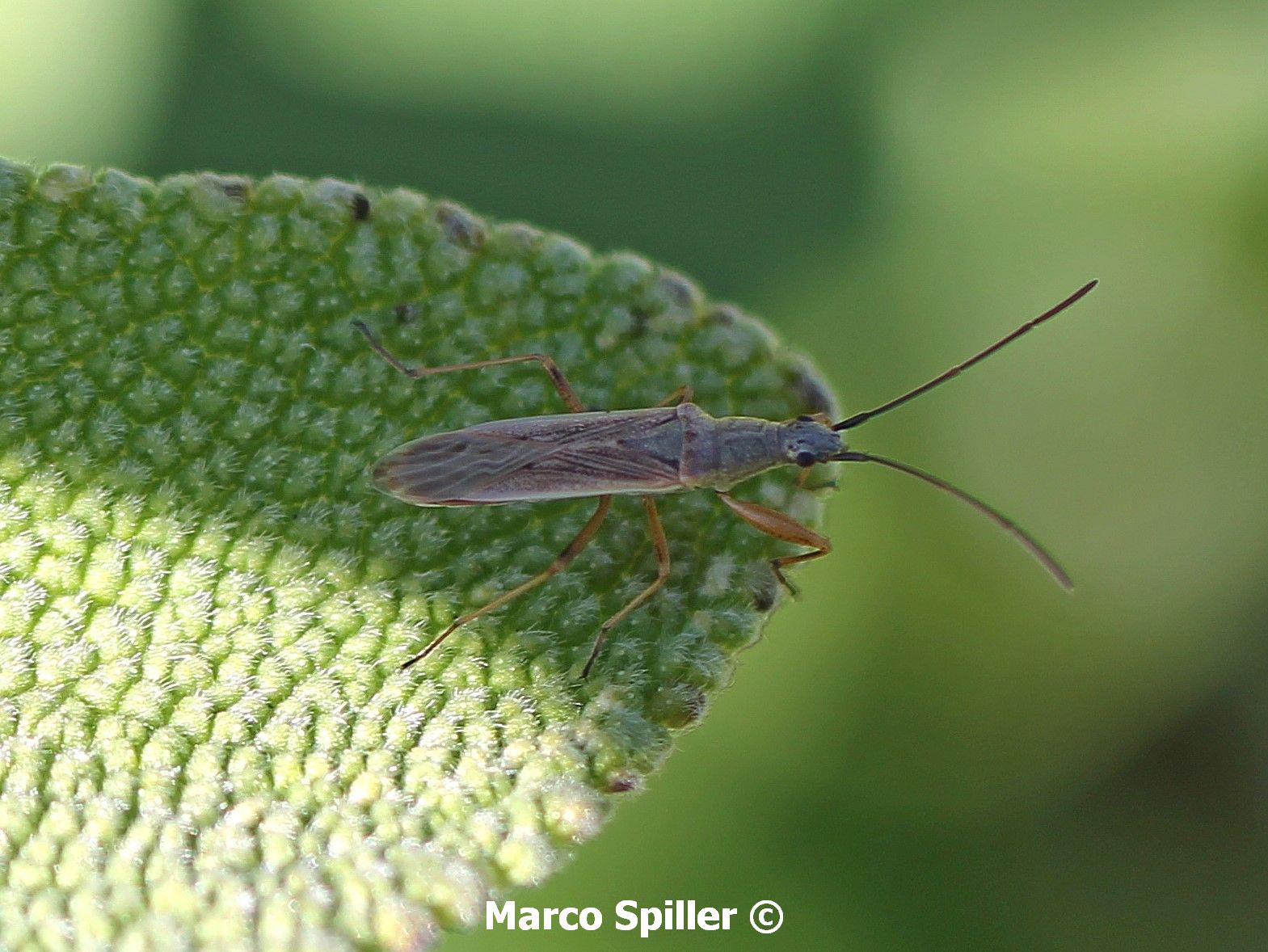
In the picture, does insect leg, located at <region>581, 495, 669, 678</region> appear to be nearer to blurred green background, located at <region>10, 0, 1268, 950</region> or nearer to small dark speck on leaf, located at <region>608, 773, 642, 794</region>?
small dark speck on leaf, located at <region>608, 773, 642, 794</region>

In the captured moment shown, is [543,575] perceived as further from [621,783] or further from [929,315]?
[929,315]

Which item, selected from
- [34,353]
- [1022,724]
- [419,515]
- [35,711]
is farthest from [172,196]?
[1022,724]

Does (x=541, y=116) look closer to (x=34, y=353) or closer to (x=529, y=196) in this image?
(x=529, y=196)

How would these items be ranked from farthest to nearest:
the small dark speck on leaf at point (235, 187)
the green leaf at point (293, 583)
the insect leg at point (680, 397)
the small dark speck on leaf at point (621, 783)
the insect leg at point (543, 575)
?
1. the insect leg at point (680, 397)
2. the small dark speck on leaf at point (235, 187)
3. the insect leg at point (543, 575)
4. the small dark speck on leaf at point (621, 783)
5. the green leaf at point (293, 583)

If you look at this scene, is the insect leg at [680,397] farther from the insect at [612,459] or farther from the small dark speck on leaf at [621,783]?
the small dark speck on leaf at [621,783]

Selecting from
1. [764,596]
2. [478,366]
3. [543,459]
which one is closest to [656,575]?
[764,596]

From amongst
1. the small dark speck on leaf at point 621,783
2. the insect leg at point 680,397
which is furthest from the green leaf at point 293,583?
the insect leg at point 680,397
